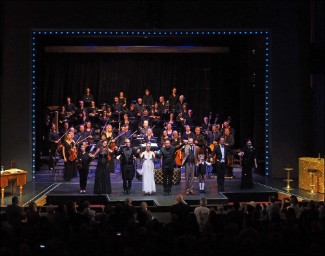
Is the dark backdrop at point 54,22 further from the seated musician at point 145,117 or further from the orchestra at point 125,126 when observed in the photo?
the seated musician at point 145,117

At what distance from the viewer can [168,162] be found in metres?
16.1

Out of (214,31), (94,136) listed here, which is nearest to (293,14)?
(214,31)

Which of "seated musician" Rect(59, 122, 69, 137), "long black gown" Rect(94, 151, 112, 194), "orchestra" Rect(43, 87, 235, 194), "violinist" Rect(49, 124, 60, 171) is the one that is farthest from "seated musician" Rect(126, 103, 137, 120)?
"long black gown" Rect(94, 151, 112, 194)

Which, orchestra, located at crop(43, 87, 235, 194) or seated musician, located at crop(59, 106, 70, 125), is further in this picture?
seated musician, located at crop(59, 106, 70, 125)

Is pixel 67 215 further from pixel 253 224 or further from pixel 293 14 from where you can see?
pixel 293 14

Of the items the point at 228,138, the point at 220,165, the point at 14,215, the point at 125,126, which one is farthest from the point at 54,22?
the point at 14,215

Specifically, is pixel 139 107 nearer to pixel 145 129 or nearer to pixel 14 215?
pixel 145 129

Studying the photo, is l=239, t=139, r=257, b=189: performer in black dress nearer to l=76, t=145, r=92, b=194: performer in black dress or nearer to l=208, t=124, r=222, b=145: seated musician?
l=208, t=124, r=222, b=145: seated musician

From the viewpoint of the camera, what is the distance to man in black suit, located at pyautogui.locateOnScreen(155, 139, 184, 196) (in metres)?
16.0

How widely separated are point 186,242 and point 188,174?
8.14m

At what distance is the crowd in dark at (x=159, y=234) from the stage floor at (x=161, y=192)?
475 centimetres

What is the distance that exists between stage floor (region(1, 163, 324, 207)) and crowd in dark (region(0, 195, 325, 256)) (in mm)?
4746

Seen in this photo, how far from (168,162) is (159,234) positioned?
24.8 feet

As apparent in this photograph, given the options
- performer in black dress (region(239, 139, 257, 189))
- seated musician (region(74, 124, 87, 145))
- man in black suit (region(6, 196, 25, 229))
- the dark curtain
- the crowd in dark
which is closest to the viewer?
the crowd in dark
